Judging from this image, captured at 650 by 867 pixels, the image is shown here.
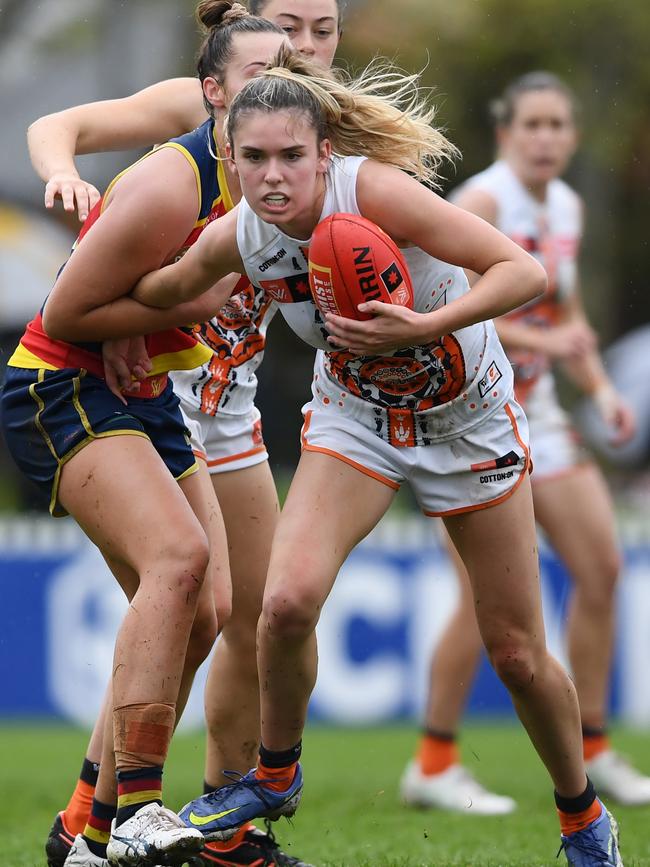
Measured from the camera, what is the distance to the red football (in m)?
3.73

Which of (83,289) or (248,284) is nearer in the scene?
(83,289)

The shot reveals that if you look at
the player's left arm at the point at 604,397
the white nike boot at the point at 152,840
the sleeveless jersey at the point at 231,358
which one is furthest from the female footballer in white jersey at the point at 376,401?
the player's left arm at the point at 604,397

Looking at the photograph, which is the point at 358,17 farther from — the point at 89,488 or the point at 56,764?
the point at 89,488

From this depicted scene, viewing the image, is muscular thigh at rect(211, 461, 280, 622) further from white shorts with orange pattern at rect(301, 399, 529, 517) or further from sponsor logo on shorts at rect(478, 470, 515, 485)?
sponsor logo on shorts at rect(478, 470, 515, 485)

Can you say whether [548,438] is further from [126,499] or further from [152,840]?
[152,840]

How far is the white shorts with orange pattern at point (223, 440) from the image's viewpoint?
4832 millimetres

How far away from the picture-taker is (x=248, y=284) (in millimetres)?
4668

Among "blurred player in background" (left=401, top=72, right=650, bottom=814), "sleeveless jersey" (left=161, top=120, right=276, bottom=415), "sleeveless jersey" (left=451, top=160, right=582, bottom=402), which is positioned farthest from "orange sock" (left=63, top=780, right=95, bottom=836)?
"sleeveless jersey" (left=451, top=160, right=582, bottom=402)

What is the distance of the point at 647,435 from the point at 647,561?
5.88m

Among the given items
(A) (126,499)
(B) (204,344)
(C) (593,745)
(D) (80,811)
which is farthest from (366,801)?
(A) (126,499)

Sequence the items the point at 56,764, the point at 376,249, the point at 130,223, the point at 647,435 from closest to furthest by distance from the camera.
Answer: the point at 376,249 < the point at 130,223 < the point at 56,764 < the point at 647,435

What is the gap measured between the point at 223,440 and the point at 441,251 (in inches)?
50.8

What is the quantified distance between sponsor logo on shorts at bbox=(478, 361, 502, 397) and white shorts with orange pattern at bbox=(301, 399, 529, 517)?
9 cm

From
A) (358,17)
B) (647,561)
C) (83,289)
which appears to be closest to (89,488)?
(83,289)
